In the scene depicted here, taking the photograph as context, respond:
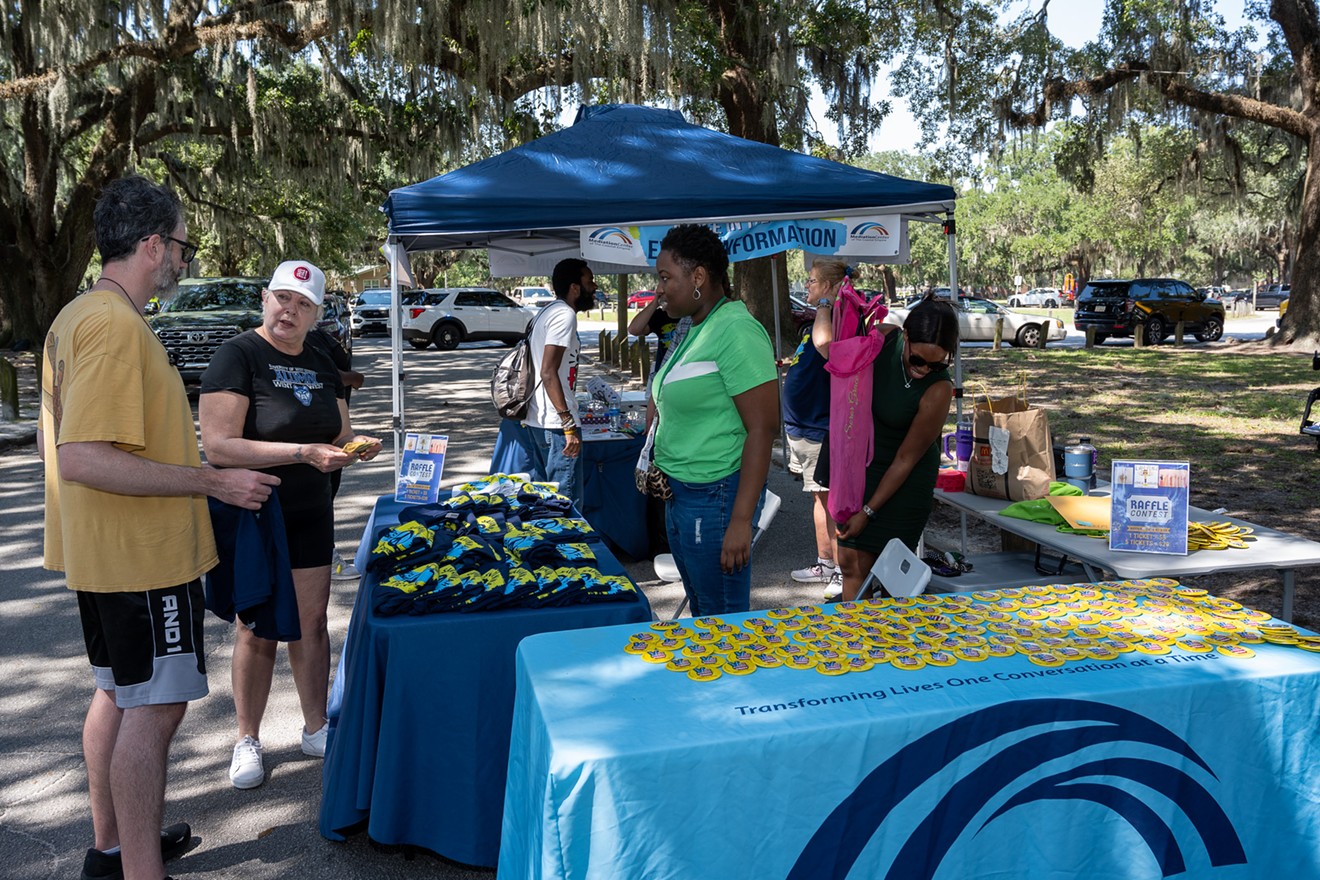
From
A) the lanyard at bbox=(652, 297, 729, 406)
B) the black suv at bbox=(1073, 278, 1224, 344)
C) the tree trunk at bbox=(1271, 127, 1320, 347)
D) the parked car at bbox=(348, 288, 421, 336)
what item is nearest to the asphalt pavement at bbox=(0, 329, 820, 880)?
the lanyard at bbox=(652, 297, 729, 406)

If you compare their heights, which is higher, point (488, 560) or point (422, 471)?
point (422, 471)

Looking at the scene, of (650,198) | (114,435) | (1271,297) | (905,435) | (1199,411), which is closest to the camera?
(114,435)

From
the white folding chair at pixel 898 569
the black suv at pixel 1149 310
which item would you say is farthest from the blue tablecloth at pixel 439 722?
the black suv at pixel 1149 310

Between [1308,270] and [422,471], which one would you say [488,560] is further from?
[1308,270]

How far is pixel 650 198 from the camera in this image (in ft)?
17.7

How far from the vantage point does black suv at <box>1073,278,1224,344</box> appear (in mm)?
24375

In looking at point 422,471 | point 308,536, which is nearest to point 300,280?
point 308,536

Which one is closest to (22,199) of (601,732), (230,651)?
(230,651)

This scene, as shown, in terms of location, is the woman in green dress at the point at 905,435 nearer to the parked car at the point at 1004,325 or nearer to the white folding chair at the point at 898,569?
the white folding chair at the point at 898,569

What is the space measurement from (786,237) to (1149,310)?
70.3ft

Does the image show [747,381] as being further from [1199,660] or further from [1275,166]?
[1275,166]

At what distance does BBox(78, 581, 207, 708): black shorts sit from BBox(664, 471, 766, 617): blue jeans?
1486 mm

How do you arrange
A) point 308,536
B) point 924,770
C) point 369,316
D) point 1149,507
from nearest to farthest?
point 924,770
point 308,536
point 1149,507
point 369,316

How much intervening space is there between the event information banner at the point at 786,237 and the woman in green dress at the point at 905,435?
2127mm
